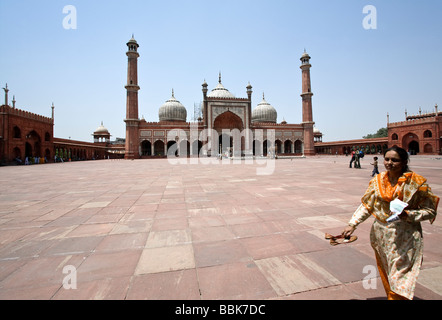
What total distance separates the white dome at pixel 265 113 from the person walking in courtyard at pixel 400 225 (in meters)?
43.4

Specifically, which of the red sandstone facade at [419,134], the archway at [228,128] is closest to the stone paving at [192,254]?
the archway at [228,128]

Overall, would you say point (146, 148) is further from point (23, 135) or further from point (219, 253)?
point (219, 253)

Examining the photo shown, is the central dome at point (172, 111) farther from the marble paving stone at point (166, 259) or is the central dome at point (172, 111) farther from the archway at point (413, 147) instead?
the marble paving stone at point (166, 259)

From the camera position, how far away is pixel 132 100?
32.0 metres

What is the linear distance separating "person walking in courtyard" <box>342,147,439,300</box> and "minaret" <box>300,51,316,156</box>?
38999mm

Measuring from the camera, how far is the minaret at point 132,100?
105 feet

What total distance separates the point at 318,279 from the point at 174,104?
41.9 metres

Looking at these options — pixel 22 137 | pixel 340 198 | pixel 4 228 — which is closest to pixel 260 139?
pixel 22 137

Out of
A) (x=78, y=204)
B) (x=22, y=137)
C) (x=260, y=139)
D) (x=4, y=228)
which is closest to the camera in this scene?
(x=4, y=228)

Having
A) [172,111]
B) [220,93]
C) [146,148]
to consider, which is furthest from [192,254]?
[220,93]

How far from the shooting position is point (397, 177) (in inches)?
65.3

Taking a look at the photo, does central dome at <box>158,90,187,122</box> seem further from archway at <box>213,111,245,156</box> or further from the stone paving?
the stone paving
